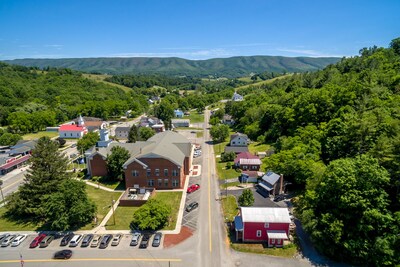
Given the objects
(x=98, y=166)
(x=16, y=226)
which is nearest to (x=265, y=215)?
(x=16, y=226)

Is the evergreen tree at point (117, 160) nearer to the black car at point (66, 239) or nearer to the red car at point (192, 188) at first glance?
the red car at point (192, 188)

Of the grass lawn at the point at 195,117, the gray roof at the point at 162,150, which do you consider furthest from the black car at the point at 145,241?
Result: the grass lawn at the point at 195,117

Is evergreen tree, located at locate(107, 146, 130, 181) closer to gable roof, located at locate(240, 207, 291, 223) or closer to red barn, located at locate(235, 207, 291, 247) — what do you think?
gable roof, located at locate(240, 207, 291, 223)

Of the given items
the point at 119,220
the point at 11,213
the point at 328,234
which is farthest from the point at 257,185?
the point at 11,213

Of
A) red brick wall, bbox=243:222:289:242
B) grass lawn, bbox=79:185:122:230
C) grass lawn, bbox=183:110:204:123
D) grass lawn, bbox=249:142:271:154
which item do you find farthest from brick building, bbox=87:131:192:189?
grass lawn, bbox=183:110:204:123

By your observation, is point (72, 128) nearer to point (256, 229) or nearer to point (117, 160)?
point (117, 160)

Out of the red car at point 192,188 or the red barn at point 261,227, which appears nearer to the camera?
the red barn at point 261,227
